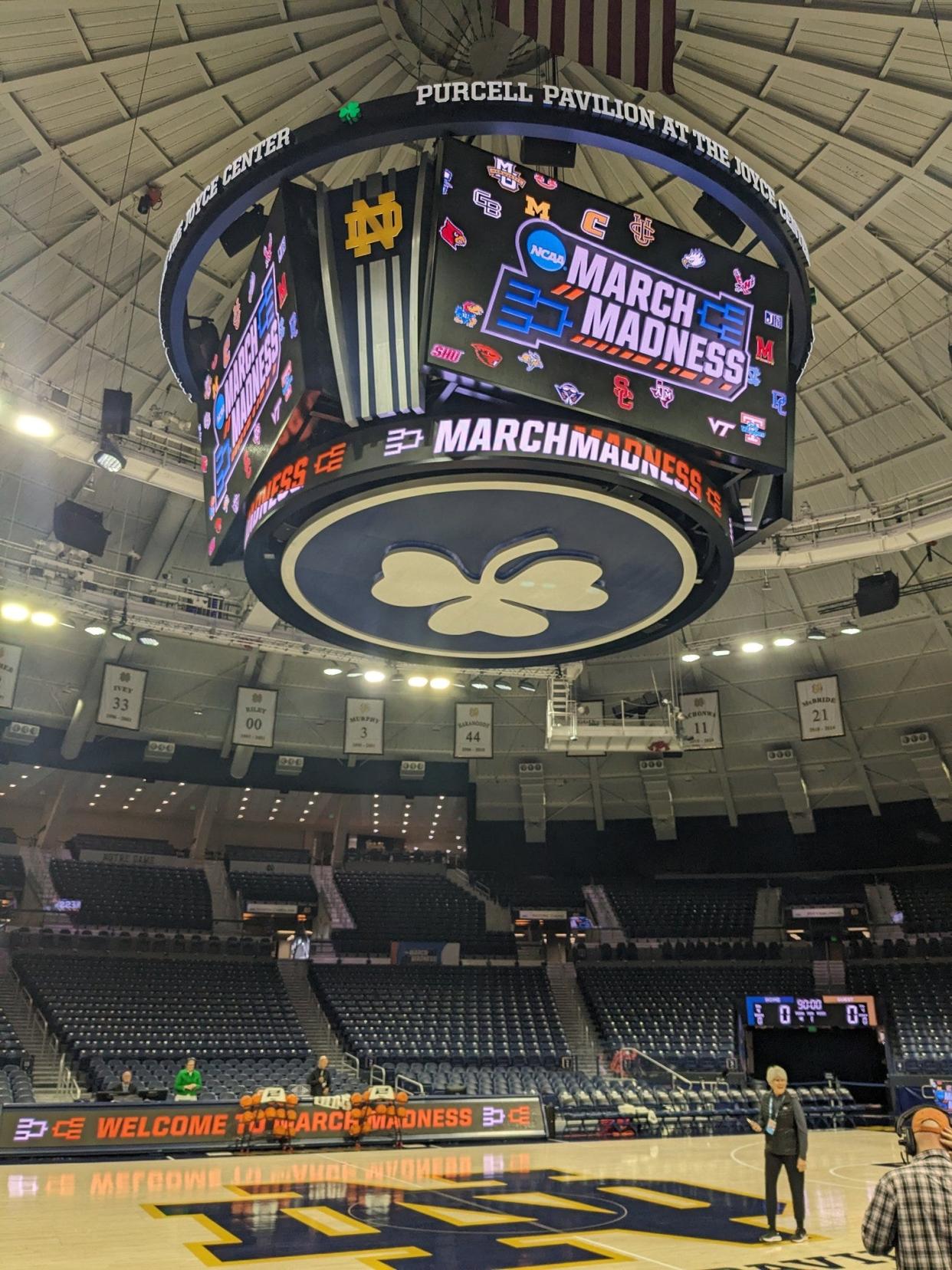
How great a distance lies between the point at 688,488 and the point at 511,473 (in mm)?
2018

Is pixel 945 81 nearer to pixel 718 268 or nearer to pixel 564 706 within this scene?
pixel 718 268

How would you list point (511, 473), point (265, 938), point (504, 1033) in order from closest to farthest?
point (511, 473)
point (504, 1033)
point (265, 938)

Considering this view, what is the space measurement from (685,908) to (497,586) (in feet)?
93.1

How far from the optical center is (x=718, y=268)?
35.1 ft

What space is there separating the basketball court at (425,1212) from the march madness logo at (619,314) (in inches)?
337

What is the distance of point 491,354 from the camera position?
9.48 meters

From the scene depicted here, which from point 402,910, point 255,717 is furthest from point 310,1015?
point 255,717

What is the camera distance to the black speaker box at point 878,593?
2259cm

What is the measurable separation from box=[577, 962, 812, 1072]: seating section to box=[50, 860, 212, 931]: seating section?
14774mm

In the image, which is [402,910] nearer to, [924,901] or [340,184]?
[924,901]

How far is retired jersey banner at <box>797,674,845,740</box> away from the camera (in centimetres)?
3008

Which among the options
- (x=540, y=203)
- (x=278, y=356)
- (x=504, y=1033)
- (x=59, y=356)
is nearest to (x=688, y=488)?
(x=540, y=203)

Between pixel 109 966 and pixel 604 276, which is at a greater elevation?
pixel 604 276

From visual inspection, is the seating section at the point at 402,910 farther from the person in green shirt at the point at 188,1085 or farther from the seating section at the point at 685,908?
the person in green shirt at the point at 188,1085
